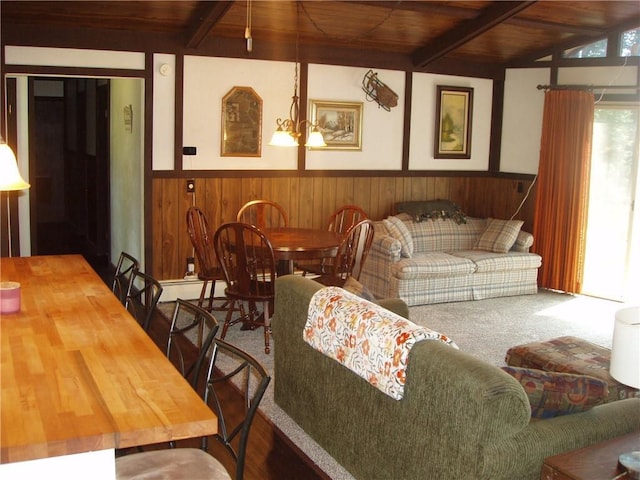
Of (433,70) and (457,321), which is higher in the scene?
(433,70)

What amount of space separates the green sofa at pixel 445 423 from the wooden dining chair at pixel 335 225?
257cm

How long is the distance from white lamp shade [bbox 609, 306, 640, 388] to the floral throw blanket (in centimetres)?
61

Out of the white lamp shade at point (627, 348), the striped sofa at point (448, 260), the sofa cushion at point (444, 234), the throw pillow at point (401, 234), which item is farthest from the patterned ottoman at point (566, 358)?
the sofa cushion at point (444, 234)

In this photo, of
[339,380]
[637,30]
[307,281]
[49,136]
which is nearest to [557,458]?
[339,380]

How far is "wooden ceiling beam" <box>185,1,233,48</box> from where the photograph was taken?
18.0 ft

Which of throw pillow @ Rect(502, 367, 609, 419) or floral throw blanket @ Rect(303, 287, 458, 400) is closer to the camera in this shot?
throw pillow @ Rect(502, 367, 609, 419)

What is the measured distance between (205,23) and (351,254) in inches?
85.2

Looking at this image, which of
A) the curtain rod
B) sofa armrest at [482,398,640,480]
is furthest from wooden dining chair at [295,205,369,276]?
sofa armrest at [482,398,640,480]

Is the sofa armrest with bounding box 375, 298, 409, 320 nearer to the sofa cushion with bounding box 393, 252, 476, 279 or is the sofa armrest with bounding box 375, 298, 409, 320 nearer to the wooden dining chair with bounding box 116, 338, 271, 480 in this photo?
the wooden dining chair with bounding box 116, 338, 271, 480

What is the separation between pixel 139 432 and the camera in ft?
6.17

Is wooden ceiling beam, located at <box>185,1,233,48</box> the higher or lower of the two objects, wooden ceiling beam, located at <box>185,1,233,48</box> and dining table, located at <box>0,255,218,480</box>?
the higher

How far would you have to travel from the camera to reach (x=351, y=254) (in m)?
5.47

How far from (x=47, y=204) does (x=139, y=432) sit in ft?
32.2

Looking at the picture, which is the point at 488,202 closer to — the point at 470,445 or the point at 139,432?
the point at 470,445
